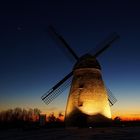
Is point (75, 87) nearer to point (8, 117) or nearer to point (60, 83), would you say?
point (60, 83)

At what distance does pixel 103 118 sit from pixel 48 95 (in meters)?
6.57

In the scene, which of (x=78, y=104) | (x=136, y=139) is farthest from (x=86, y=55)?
(x=136, y=139)

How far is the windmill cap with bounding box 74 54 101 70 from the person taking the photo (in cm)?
2553

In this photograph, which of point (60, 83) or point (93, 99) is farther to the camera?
point (60, 83)

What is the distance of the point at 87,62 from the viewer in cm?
2559

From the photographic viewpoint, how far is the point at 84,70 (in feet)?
83.4

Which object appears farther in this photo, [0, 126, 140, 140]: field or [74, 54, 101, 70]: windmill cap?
[74, 54, 101, 70]: windmill cap

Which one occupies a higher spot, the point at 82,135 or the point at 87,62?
the point at 87,62

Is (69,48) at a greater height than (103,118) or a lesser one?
greater

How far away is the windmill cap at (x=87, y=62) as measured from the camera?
1005 inches

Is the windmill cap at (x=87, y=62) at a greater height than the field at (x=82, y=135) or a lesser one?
greater

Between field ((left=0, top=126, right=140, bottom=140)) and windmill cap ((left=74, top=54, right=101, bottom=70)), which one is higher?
windmill cap ((left=74, top=54, right=101, bottom=70))

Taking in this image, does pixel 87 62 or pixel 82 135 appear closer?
pixel 82 135

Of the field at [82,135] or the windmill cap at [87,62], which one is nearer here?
the field at [82,135]
